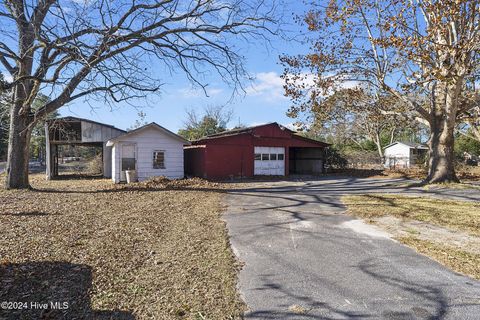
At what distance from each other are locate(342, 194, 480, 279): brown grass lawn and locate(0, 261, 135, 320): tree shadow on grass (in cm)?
448

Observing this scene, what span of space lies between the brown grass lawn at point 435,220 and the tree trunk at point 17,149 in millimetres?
12396

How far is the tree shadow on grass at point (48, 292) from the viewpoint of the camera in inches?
118

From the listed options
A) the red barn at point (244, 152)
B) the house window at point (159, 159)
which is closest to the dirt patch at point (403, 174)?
the red barn at point (244, 152)

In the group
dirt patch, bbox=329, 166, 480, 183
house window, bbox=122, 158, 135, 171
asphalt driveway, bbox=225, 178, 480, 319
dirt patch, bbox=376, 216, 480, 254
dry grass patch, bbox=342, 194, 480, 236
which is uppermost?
house window, bbox=122, 158, 135, 171

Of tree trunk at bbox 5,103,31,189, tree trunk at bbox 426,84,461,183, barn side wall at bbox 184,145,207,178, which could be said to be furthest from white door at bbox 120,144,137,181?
tree trunk at bbox 426,84,461,183

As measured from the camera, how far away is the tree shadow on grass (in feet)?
9.85

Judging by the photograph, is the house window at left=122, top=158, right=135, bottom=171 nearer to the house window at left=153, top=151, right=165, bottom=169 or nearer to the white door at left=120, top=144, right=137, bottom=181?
the white door at left=120, top=144, right=137, bottom=181

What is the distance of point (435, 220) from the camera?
731 centimetres

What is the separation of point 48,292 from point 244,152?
57.3ft

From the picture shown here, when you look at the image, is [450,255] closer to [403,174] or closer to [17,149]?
[17,149]

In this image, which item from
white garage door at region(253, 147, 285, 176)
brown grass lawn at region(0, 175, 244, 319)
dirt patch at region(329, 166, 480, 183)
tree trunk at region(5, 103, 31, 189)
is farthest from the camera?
white garage door at region(253, 147, 285, 176)

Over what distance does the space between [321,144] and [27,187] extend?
18860mm

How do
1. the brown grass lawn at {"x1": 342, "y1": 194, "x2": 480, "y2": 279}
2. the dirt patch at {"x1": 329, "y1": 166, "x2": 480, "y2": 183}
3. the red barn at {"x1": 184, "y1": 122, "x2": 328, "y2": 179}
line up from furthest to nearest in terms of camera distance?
the dirt patch at {"x1": 329, "y1": 166, "x2": 480, "y2": 183} < the red barn at {"x1": 184, "y1": 122, "x2": 328, "y2": 179} < the brown grass lawn at {"x1": 342, "y1": 194, "x2": 480, "y2": 279}

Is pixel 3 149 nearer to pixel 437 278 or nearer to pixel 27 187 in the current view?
pixel 27 187
